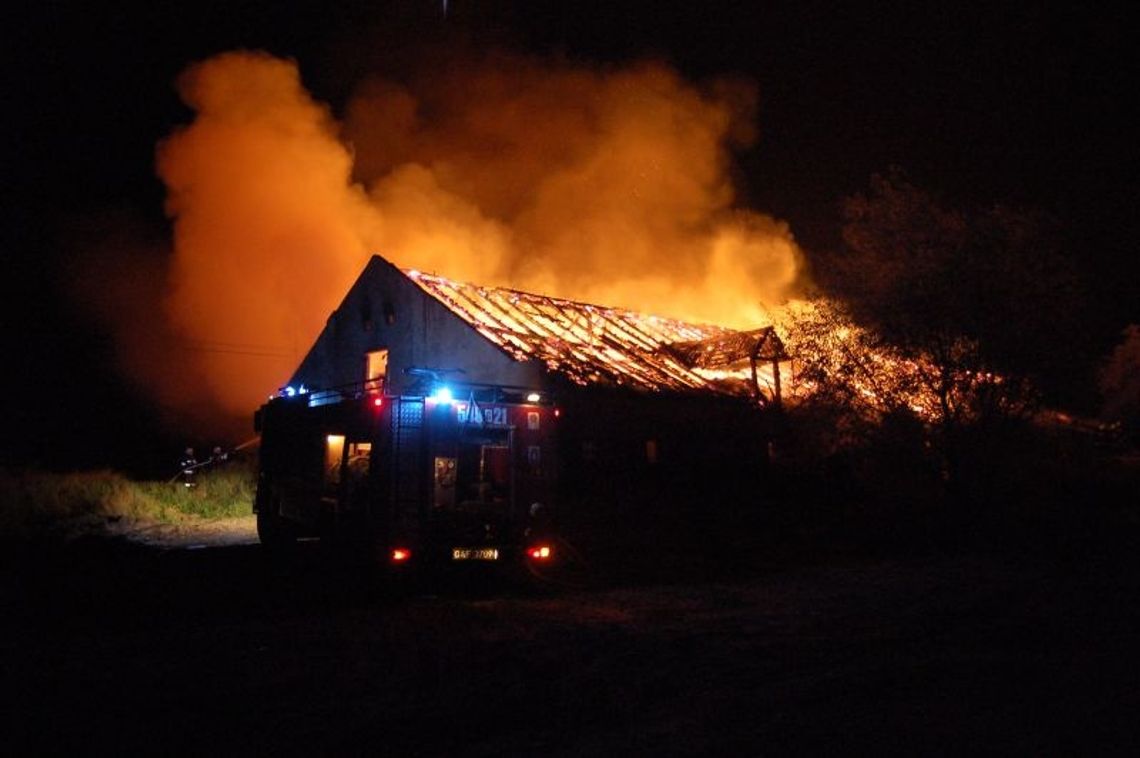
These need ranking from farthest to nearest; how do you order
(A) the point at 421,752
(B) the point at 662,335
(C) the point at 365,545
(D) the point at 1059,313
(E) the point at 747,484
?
1. (B) the point at 662,335
2. (E) the point at 747,484
3. (D) the point at 1059,313
4. (C) the point at 365,545
5. (A) the point at 421,752

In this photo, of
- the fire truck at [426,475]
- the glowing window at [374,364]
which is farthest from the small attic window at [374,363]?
the fire truck at [426,475]

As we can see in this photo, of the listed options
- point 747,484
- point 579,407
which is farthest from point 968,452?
point 579,407

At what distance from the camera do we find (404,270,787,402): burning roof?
686 inches

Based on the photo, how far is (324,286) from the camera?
32.2 meters

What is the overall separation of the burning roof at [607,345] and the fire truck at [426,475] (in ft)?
19.3

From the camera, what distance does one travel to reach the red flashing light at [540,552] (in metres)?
9.99

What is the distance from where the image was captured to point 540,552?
1003 cm

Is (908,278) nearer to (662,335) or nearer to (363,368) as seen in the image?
(662,335)

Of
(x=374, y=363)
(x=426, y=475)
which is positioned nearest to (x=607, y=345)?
(x=374, y=363)

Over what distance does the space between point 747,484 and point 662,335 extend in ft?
17.5

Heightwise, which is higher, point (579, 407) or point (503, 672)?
point (579, 407)

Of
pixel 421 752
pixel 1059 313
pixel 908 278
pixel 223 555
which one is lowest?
pixel 421 752

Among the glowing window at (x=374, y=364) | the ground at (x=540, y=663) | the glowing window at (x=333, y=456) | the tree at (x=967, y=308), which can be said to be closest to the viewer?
the ground at (x=540, y=663)

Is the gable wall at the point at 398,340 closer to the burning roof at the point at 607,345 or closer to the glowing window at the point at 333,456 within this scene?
the burning roof at the point at 607,345
